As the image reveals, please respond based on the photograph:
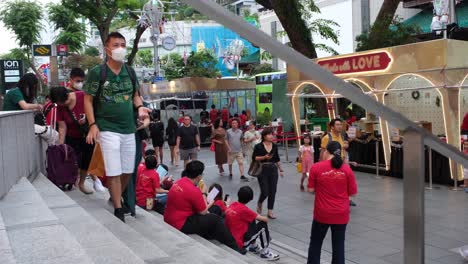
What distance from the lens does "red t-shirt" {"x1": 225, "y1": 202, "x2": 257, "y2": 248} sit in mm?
6387

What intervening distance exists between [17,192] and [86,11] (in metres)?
18.2

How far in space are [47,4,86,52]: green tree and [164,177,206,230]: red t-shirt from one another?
71.9 ft

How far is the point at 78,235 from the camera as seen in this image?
3414 mm

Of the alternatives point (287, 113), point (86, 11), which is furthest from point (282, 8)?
point (86, 11)

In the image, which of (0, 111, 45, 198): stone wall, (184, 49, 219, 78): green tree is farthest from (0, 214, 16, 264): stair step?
(184, 49, 219, 78): green tree

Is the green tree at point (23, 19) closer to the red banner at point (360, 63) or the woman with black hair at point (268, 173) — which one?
the red banner at point (360, 63)

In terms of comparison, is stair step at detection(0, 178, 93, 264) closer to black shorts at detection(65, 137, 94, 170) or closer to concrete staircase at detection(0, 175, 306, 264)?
concrete staircase at detection(0, 175, 306, 264)

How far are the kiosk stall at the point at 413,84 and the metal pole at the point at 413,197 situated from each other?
251 inches

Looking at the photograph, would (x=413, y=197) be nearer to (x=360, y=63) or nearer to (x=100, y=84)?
(x=100, y=84)

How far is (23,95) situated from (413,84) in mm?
12992

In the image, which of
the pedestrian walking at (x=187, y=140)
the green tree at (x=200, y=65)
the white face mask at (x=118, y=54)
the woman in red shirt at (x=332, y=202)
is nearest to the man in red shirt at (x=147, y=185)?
the woman in red shirt at (x=332, y=202)

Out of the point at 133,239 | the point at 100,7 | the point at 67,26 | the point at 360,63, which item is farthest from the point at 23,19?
the point at 133,239

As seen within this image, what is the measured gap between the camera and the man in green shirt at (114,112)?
398cm

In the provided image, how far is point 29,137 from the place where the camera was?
Answer: 606 centimetres
